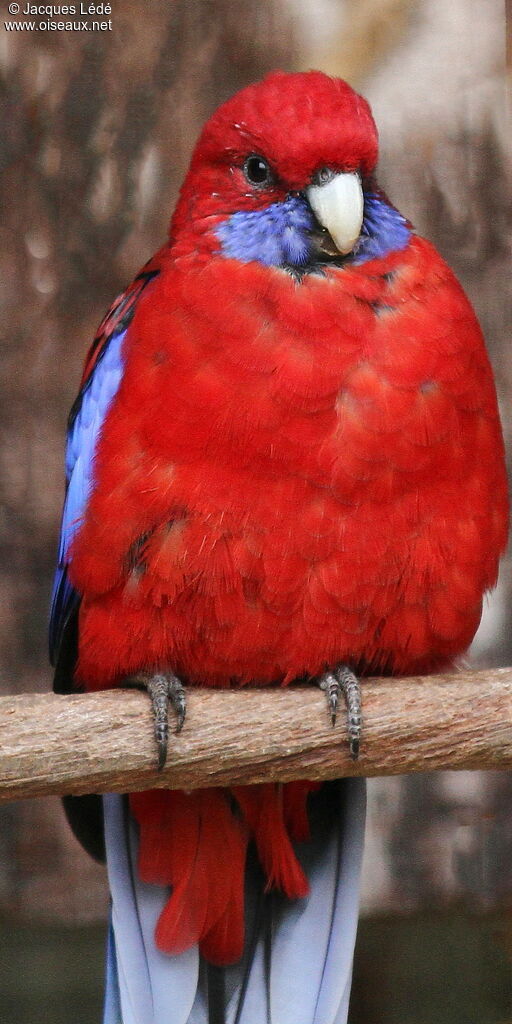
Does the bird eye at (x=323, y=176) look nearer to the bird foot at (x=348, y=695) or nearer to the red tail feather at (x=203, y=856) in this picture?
the bird foot at (x=348, y=695)

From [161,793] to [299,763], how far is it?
A: 41 cm

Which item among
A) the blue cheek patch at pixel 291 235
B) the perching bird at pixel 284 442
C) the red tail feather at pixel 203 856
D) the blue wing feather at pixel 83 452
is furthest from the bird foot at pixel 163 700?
the blue cheek patch at pixel 291 235

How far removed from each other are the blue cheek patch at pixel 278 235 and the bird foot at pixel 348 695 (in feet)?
2.07

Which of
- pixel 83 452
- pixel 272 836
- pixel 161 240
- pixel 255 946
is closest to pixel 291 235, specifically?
pixel 83 452

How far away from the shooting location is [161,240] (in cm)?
260

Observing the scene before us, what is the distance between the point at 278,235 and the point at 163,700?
710 millimetres

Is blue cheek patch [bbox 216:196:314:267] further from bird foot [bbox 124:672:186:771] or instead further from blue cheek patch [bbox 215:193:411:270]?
bird foot [bbox 124:672:186:771]

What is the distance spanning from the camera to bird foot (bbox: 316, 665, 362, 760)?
1.80 m

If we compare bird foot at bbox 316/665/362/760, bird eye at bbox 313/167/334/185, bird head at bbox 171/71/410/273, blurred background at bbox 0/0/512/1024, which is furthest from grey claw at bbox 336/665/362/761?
blurred background at bbox 0/0/512/1024

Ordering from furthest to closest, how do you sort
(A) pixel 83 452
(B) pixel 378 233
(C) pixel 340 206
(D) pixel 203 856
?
(D) pixel 203 856 → (A) pixel 83 452 → (B) pixel 378 233 → (C) pixel 340 206

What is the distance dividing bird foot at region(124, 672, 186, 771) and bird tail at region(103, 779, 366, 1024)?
14.0 inches

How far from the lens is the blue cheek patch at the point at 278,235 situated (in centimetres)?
180

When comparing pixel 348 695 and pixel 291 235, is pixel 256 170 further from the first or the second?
pixel 348 695

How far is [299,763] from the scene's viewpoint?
5.88 ft
